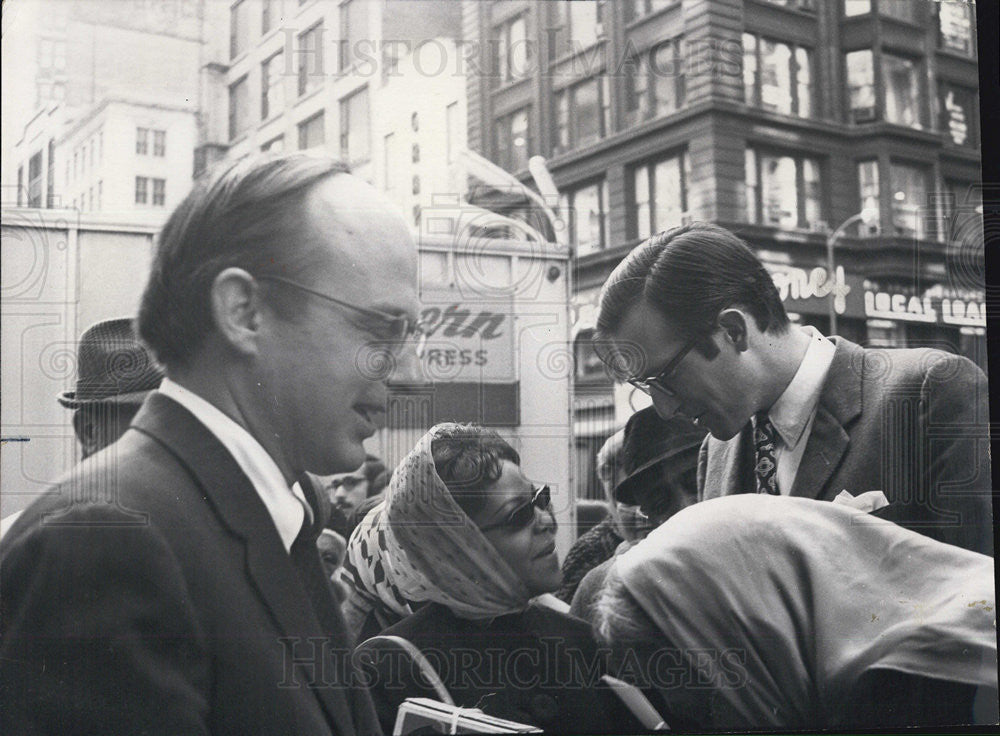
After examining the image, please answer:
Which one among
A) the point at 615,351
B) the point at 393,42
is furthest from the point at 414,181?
the point at 615,351

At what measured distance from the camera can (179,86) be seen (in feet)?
11.4

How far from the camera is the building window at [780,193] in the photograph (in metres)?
3.51

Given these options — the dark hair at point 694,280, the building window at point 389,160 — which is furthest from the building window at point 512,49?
the dark hair at point 694,280

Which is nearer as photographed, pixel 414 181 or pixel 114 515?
pixel 114 515

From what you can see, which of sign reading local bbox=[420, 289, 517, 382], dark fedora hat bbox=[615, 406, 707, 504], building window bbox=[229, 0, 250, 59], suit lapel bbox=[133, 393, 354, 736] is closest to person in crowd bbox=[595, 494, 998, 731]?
dark fedora hat bbox=[615, 406, 707, 504]

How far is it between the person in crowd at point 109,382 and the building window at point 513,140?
1.31 metres

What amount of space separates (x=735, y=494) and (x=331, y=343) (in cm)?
139

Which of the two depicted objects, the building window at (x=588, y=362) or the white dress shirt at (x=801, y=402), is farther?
the white dress shirt at (x=801, y=402)

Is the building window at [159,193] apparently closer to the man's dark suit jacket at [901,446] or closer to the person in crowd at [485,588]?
the person in crowd at [485,588]

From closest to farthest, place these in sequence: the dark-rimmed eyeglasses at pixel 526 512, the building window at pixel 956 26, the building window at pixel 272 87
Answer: the dark-rimmed eyeglasses at pixel 526 512, the building window at pixel 272 87, the building window at pixel 956 26

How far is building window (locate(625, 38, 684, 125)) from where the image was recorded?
349cm

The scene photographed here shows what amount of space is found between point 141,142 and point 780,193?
2110mm

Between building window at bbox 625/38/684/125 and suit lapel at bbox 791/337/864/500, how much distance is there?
0.98 metres

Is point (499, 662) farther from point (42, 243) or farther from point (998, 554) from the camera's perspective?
point (42, 243)
